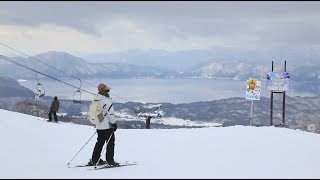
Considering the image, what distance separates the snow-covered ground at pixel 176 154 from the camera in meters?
9.98

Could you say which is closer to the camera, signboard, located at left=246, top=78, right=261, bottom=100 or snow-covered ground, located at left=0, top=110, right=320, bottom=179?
snow-covered ground, located at left=0, top=110, right=320, bottom=179

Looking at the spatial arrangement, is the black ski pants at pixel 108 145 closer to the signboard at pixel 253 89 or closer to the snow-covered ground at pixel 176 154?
the snow-covered ground at pixel 176 154

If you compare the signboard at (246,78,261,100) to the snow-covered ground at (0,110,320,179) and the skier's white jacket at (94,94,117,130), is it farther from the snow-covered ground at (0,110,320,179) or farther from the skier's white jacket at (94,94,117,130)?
the skier's white jacket at (94,94,117,130)

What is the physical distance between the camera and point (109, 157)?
1069 cm

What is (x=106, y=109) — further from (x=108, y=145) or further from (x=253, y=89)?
(x=253, y=89)

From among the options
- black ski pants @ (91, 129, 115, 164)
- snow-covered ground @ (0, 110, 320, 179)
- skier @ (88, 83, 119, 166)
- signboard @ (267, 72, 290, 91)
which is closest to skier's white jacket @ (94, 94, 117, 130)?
skier @ (88, 83, 119, 166)

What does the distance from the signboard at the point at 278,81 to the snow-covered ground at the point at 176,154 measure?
6.14 meters

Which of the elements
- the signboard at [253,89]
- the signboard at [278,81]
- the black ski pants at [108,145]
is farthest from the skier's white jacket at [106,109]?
the signboard at [253,89]

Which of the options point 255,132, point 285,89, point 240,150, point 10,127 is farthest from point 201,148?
point 285,89

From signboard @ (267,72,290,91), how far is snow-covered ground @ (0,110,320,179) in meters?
6.14

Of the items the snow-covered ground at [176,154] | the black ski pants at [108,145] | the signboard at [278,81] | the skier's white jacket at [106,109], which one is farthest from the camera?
the signboard at [278,81]

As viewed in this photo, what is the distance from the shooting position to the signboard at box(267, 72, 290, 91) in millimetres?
23906

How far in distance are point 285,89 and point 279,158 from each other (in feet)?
40.8

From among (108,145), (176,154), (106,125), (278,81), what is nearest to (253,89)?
(278,81)
